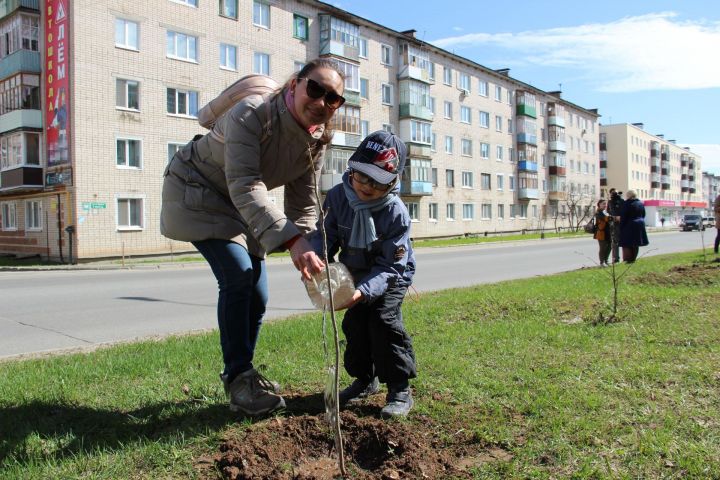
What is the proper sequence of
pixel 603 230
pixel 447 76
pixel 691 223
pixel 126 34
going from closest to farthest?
pixel 603 230 → pixel 126 34 → pixel 447 76 → pixel 691 223

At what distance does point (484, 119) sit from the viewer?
5044 cm

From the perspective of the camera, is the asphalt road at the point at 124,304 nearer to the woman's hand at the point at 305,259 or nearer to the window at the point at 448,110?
the woman's hand at the point at 305,259

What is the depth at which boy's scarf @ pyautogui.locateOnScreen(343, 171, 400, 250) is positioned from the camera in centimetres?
337

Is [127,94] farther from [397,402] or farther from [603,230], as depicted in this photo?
[397,402]

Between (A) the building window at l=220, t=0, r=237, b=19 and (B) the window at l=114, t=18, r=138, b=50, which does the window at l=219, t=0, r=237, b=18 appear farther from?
(B) the window at l=114, t=18, r=138, b=50

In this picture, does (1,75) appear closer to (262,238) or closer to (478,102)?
(262,238)

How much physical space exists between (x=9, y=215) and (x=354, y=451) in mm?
31354

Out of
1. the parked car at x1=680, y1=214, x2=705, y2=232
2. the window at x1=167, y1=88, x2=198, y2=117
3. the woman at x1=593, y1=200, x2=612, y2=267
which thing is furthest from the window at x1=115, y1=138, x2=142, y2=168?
the parked car at x1=680, y1=214, x2=705, y2=232

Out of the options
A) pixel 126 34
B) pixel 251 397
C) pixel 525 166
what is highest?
pixel 126 34

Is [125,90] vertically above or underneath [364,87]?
underneath

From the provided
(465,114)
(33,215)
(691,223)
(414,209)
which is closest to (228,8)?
(33,215)

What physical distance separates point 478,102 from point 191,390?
48.6 meters

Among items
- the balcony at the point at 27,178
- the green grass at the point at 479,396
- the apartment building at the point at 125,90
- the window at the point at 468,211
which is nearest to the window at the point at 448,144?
the window at the point at 468,211

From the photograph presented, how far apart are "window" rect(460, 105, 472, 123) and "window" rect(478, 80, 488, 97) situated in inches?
96.4
